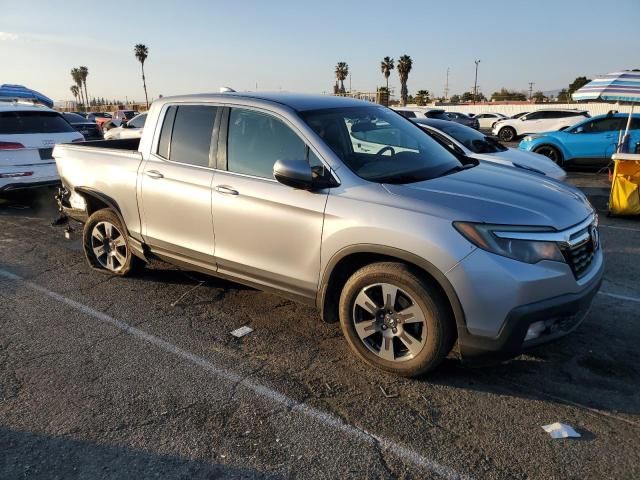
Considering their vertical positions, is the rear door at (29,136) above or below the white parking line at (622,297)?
above

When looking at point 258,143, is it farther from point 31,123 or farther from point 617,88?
point 617,88

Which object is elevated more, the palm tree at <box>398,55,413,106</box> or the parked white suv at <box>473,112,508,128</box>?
the palm tree at <box>398,55,413,106</box>

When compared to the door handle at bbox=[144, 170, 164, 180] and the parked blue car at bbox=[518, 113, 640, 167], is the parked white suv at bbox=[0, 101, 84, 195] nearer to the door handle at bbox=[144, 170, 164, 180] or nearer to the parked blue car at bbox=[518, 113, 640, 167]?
the door handle at bbox=[144, 170, 164, 180]

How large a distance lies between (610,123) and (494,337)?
12.6 metres

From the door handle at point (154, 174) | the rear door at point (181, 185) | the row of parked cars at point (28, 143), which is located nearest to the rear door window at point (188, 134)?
the rear door at point (181, 185)

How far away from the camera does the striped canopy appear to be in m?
9.42

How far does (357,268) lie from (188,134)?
1.97m

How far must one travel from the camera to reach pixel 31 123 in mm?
8336

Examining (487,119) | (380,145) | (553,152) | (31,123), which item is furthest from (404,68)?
(380,145)

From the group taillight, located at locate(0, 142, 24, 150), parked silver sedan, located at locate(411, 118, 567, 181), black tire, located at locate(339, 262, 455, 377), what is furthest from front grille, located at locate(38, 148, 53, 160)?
black tire, located at locate(339, 262, 455, 377)

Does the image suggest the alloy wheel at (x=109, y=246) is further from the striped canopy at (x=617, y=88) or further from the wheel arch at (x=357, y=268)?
the striped canopy at (x=617, y=88)

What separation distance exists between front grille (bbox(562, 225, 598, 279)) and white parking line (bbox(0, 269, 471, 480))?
4.70 feet

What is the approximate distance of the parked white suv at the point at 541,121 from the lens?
70.9 feet

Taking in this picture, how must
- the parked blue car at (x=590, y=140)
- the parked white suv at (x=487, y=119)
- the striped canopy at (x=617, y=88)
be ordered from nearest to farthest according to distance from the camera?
1. the striped canopy at (x=617, y=88)
2. the parked blue car at (x=590, y=140)
3. the parked white suv at (x=487, y=119)
